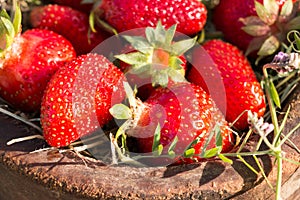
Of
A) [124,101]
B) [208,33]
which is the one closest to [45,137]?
[124,101]

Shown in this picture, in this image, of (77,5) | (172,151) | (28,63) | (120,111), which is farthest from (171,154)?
(77,5)

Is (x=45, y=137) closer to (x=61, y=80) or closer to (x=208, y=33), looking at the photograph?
(x=61, y=80)

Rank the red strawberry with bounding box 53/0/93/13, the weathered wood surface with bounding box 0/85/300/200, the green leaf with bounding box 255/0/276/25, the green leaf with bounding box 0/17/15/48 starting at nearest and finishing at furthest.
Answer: the weathered wood surface with bounding box 0/85/300/200 < the green leaf with bounding box 0/17/15/48 < the green leaf with bounding box 255/0/276/25 < the red strawberry with bounding box 53/0/93/13

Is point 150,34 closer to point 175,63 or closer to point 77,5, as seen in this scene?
Result: point 175,63

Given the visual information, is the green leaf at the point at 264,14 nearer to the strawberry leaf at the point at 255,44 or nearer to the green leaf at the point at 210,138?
the strawberry leaf at the point at 255,44

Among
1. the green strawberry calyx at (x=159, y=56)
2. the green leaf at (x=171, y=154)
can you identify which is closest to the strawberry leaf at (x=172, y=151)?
the green leaf at (x=171, y=154)

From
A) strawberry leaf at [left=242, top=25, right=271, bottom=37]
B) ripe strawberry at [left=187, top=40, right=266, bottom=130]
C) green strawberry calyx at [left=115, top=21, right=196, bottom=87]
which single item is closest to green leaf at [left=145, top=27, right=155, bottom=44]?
green strawberry calyx at [left=115, top=21, right=196, bottom=87]

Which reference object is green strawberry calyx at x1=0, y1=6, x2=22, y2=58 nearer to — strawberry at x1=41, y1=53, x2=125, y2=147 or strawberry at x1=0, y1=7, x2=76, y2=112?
strawberry at x1=0, y1=7, x2=76, y2=112
